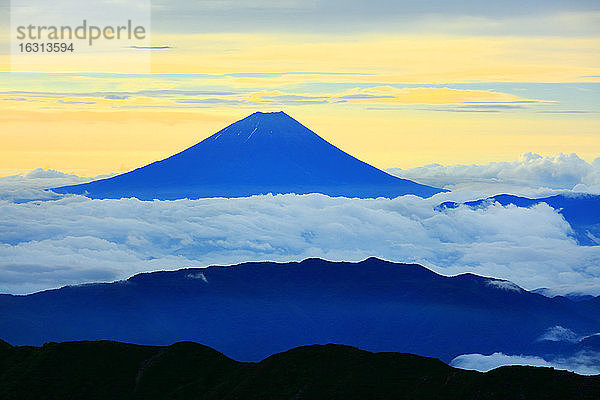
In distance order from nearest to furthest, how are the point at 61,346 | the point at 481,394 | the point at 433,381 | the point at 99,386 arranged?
the point at 481,394 → the point at 433,381 → the point at 99,386 → the point at 61,346

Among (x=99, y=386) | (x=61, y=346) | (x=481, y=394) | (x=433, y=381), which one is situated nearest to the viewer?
(x=481, y=394)

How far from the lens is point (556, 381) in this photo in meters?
100

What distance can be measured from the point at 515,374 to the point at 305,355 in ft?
94.8

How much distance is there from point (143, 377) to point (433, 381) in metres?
37.9

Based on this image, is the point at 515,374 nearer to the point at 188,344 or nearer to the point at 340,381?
the point at 340,381

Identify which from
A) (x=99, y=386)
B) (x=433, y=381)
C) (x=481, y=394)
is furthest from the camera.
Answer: (x=99, y=386)

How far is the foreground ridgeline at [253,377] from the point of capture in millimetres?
99812

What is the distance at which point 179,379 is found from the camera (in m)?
115

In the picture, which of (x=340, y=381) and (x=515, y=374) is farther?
(x=340, y=381)

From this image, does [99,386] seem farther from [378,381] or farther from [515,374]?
[515,374]

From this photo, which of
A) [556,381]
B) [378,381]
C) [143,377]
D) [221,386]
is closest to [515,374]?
[556,381]

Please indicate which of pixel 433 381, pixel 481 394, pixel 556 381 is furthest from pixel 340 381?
pixel 556 381

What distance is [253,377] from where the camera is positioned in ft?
361

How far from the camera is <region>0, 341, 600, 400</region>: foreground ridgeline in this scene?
327 feet
